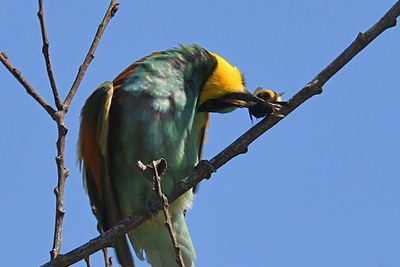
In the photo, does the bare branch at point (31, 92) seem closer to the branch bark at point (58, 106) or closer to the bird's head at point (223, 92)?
the branch bark at point (58, 106)

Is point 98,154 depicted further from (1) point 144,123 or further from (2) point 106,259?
(2) point 106,259

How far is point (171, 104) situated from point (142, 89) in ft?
0.68

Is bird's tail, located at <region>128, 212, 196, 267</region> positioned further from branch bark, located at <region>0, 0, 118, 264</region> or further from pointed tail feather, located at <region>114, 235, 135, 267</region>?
branch bark, located at <region>0, 0, 118, 264</region>

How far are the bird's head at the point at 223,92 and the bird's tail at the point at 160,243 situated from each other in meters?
0.80

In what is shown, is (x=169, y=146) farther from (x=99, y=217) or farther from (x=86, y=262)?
(x=86, y=262)

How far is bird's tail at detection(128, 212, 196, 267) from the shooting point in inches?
191

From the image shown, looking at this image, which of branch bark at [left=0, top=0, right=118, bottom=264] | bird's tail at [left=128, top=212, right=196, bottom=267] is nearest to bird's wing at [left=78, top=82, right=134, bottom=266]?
bird's tail at [left=128, top=212, right=196, bottom=267]

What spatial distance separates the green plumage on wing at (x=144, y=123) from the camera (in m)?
4.50

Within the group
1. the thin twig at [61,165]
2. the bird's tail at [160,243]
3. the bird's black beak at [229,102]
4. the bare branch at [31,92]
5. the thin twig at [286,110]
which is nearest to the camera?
the thin twig at [61,165]

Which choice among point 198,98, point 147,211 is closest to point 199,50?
point 198,98

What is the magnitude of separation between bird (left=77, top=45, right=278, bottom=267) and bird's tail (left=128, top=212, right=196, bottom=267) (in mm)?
14

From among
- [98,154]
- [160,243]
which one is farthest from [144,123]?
[160,243]

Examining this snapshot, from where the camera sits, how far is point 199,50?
4.88 meters

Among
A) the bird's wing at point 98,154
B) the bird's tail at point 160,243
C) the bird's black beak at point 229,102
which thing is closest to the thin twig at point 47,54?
the bird's wing at point 98,154
